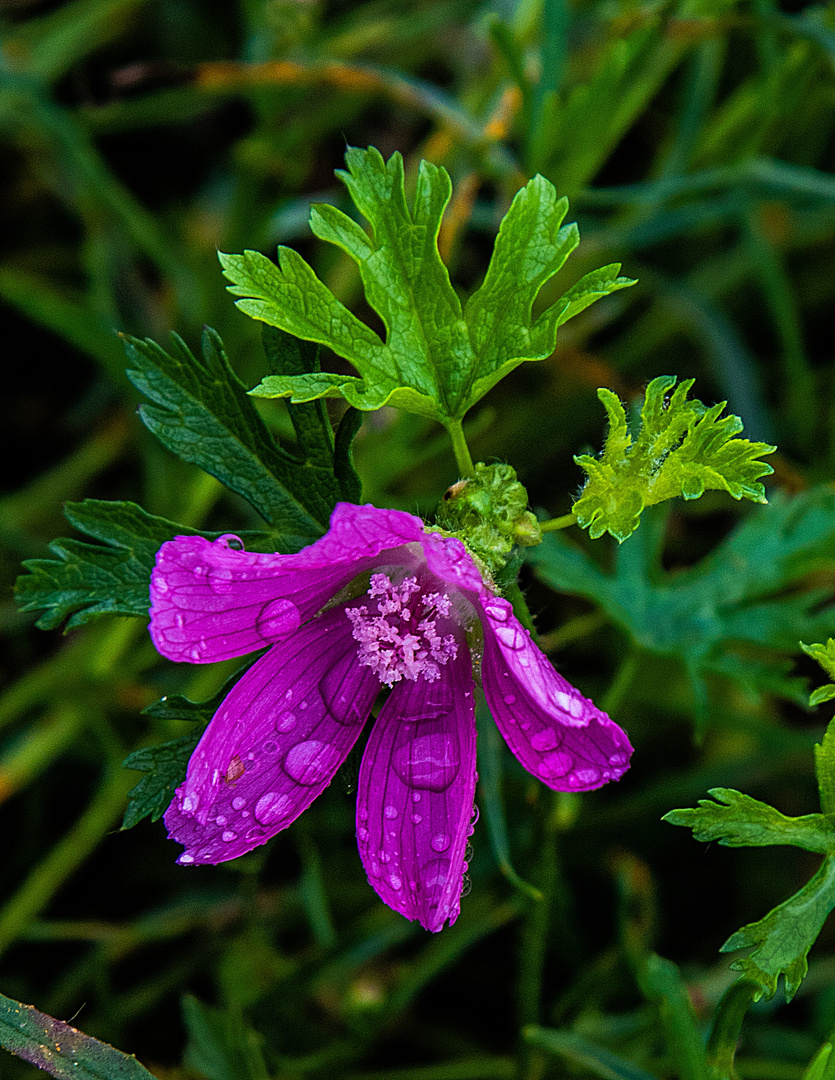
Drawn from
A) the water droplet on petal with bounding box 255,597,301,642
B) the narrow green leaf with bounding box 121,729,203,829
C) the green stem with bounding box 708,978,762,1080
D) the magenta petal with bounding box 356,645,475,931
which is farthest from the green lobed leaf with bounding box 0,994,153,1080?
the green stem with bounding box 708,978,762,1080

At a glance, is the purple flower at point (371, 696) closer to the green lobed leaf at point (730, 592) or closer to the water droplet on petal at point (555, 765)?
the water droplet on petal at point (555, 765)

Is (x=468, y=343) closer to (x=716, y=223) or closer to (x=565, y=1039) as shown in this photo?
(x=565, y=1039)

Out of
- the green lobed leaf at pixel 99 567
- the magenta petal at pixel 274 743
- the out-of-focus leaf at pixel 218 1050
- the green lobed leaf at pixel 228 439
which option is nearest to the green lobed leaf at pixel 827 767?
the magenta petal at pixel 274 743

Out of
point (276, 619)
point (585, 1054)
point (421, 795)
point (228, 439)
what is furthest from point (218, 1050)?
point (228, 439)

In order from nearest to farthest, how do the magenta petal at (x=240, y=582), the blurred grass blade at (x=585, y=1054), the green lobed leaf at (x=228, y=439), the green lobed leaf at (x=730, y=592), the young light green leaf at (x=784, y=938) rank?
the magenta petal at (x=240, y=582)
the young light green leaf at (x=784, y=938)
the green lobed leaf at (x=228, y=439)
the blurred grass blade at (x=585, y=1054)
the green lobed leaf at (x=730, y=592)

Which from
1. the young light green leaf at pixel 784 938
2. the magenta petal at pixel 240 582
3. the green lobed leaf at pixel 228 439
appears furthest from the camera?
the green lobed leaf at pixel 228 439

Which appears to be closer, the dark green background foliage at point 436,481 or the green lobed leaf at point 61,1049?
the green lobed leaf at point 61,1049

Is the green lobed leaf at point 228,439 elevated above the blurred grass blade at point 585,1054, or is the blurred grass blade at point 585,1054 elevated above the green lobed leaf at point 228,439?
the green lobed leaf at point 228,439

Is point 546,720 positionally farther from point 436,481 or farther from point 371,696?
point 436,481
